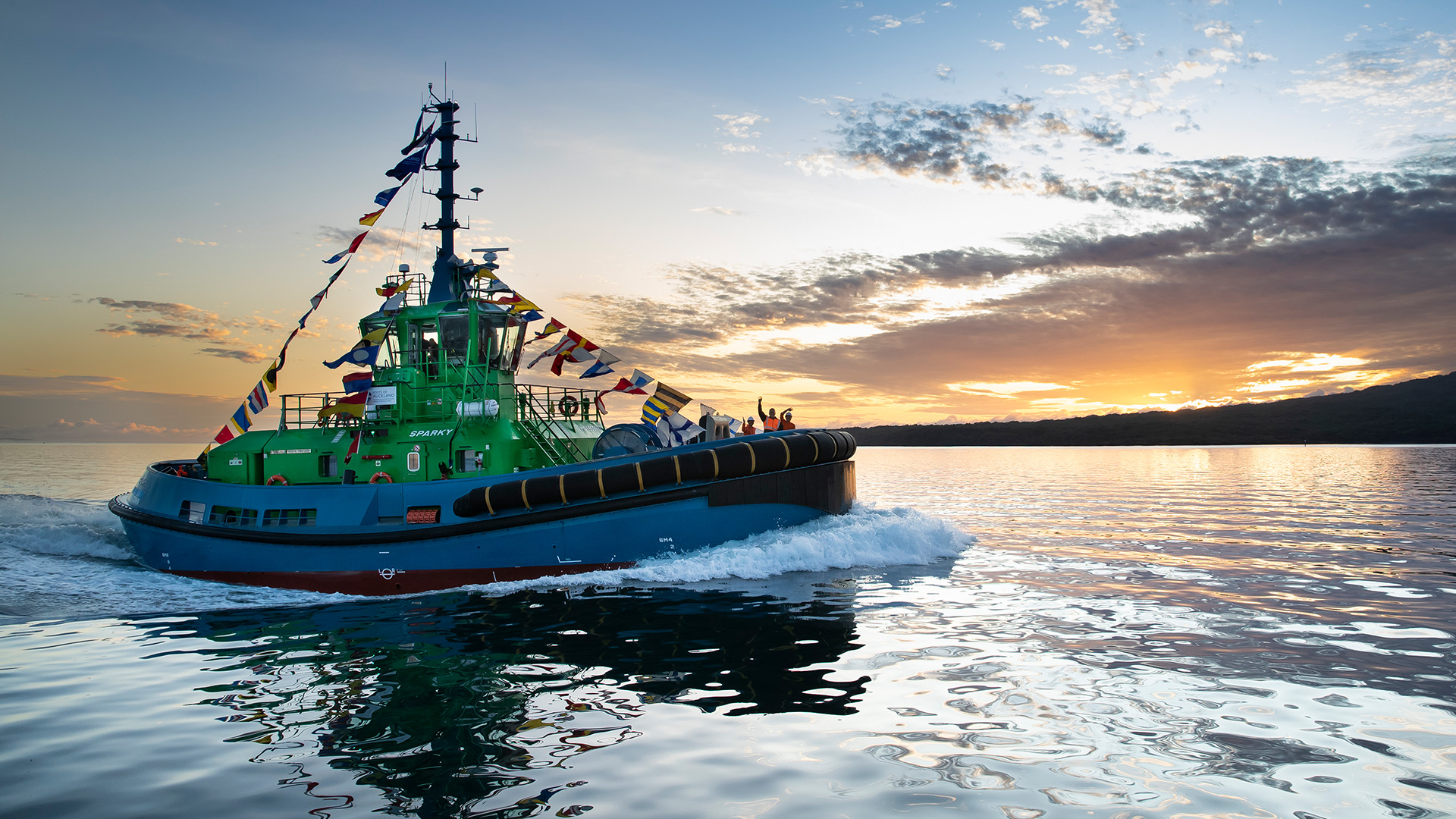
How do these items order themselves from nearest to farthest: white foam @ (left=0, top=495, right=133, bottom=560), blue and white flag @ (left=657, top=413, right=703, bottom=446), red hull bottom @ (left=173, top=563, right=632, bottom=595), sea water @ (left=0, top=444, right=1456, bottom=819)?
sea water @ (left=0, top=444, right=1456, bottom=819) < red hull bottom @ (left=173, top=563, right=632, bottom=595) < blue and white flag @ (left=657, top=413, right=703, bottom=446) < white foam @ (left=0, top=495, right=133, bottom=560)

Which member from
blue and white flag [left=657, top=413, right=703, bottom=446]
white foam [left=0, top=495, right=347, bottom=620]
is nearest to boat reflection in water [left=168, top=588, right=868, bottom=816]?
white foam [left=0, top=495, right=347, bottom=620]

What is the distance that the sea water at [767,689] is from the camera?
4727 millimetres

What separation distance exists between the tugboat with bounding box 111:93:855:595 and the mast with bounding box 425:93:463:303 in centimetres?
4

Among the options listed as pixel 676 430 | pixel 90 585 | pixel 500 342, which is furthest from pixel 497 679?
pixel 90 585

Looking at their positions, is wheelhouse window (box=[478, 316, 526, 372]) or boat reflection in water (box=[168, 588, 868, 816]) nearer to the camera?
boat reflection in water (box=[168, 588, 868, 816])

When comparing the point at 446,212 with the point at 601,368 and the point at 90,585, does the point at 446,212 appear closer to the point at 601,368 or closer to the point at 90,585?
the point at 601,368

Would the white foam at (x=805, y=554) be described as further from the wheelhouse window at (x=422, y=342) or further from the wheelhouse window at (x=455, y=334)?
the wheelhouse window at (x=422, y=342)

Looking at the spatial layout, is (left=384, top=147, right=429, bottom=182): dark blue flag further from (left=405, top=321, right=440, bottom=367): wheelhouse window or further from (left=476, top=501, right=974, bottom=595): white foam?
(left=476, top=501, right=974, bottom=595): white foam

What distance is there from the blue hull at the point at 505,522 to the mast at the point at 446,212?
14.9 feet

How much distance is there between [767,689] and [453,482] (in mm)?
8025

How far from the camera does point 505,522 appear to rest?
1238 centimetres

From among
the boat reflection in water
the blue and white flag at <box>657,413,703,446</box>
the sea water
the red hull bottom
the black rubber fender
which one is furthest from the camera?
the blue and white flag at <box>657,413,703,446</box>

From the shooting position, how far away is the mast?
15.3 meters

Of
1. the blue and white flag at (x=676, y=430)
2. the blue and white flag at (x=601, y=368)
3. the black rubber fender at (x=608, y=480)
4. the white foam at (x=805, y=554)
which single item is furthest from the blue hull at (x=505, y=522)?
the blue and white flag at (x=601, y=368)
